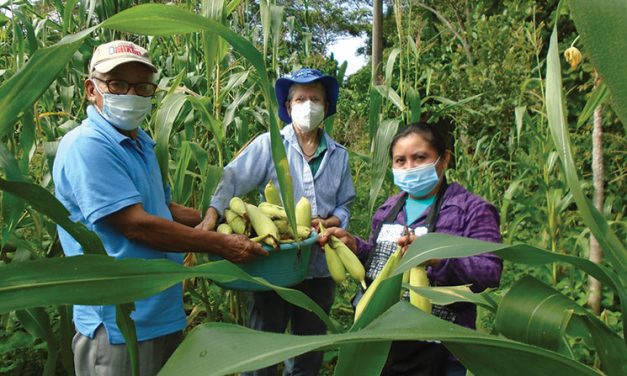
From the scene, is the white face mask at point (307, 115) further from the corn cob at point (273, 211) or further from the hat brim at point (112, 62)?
the hat brim at point (112, 62)

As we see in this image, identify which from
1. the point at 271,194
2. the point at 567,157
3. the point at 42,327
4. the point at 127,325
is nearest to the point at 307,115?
the point at 271,194

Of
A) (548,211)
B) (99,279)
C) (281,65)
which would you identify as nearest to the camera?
(99,279)

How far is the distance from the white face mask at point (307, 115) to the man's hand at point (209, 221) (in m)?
0.52

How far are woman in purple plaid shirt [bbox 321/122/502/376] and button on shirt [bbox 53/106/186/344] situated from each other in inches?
22.8

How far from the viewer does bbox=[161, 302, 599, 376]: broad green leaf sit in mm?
543

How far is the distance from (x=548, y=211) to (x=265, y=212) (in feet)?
4.89

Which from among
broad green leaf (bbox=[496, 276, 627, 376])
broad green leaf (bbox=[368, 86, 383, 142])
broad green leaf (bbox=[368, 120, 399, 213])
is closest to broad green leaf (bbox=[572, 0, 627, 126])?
broad green leaf (bbox=[496, 276, 627, 376])

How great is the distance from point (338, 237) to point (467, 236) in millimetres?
416

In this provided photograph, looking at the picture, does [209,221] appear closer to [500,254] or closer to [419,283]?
[419,283]

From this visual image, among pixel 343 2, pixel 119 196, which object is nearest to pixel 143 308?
pixel 119 196

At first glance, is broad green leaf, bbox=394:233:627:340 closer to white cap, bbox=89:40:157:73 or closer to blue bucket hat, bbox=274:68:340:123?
white cap, bbox=89:40:157:73

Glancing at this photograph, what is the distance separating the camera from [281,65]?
372 centimetres

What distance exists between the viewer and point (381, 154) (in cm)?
218

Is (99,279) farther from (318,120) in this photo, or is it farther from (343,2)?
(343,2)
